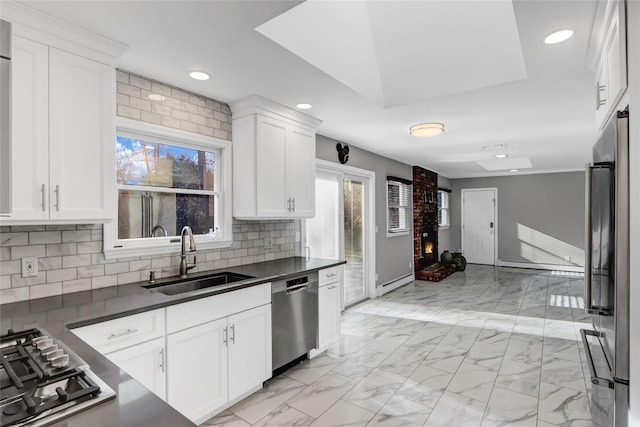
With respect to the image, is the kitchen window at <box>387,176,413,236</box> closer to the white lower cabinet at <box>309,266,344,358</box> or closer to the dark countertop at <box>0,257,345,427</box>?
the white lower cabinet at <box>309,266,344,358</box>

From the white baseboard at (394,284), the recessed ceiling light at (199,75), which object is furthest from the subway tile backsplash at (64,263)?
the white baseboard at (394,284)

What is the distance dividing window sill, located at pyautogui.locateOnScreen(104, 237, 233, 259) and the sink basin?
0.27m

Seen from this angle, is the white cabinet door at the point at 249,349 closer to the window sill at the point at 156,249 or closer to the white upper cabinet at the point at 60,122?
the window sill at the point at 156,249

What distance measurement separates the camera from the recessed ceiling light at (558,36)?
1.95 meters

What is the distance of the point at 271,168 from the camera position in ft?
10.5

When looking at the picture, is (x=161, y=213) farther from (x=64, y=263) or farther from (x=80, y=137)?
(x=80, y=137)

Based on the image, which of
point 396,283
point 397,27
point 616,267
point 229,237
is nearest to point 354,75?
point 397,27

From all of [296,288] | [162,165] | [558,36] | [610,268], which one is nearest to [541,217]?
[558,36]

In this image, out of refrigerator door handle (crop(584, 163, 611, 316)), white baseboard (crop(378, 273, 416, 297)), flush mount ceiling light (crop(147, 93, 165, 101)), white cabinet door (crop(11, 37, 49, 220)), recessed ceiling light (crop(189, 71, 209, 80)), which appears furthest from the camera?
white baseboard (crop(378, 273, 416, 297))

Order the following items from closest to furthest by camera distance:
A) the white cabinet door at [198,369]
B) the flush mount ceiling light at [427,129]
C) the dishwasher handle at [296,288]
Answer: the white cabinet door at [198,369]
the dishwasher handle at [296,288]
the flush mount ceiling light at [427,129]

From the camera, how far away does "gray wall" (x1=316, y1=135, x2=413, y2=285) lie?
5191 millimetres

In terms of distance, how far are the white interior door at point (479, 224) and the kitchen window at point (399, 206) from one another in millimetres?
3348

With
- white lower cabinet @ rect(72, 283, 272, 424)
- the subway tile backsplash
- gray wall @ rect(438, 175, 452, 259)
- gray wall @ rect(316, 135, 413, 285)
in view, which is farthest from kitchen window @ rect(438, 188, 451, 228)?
the subway tile backsplash

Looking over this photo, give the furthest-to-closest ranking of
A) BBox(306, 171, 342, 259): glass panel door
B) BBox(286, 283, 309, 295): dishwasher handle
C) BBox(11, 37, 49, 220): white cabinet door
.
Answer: BBox(306, 171, 342, 259): glass panel door, BBox(286, 283, 309, 295): dishwasher handle, BBox(11, 37, 49, 220): white cabinet door
